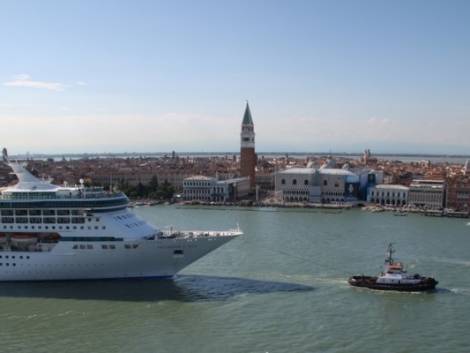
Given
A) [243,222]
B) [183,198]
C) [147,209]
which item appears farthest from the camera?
[183,198]

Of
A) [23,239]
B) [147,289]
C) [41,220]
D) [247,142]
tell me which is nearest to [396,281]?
[147,289]

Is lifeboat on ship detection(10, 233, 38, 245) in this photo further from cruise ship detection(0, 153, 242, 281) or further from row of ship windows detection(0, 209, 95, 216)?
row of ship windows detection(0, 209, 95, 216)

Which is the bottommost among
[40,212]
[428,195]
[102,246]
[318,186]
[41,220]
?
[428,195]

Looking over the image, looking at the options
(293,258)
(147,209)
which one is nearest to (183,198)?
(147,209)

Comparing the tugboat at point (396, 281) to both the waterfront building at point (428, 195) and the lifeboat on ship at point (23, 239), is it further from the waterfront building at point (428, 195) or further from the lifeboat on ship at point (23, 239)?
the waterfront building at point (428, 195)

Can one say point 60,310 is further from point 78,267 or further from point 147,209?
point 147,209

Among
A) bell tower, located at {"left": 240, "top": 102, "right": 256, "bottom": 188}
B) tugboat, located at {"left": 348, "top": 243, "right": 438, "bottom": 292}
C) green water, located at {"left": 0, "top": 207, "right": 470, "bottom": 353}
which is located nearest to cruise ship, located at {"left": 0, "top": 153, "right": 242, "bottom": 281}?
green water, located at {"left": 0, "top": 207, "right": 470, "bottom": 353}

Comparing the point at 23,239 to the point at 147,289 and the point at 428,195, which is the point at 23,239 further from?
the point at 428,195
